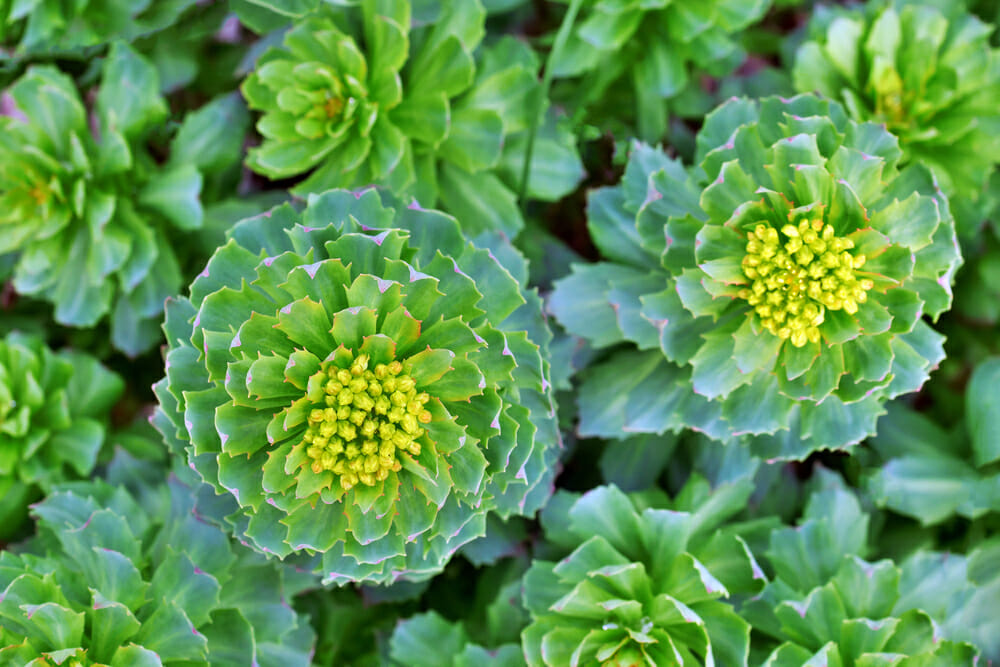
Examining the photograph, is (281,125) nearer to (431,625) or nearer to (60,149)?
(60,149)

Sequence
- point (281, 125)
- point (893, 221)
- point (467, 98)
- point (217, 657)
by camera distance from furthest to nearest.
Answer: point (467, 98), point (281, 125), point (217, 657), point (893, 221)

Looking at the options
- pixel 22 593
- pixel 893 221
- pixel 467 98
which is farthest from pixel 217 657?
pixel 893 221

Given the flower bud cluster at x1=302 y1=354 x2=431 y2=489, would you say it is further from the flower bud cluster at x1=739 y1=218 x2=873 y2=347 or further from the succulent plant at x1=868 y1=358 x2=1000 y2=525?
the succulent plant at x1=868 y1=358 x2=1000 y2=525

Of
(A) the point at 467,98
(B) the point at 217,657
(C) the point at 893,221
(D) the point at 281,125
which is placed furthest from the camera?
(A) the point at 467,98

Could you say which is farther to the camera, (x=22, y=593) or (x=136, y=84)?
(x=136, y=84)

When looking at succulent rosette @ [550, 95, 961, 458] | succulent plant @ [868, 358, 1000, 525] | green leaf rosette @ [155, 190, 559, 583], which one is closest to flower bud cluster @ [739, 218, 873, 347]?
succulent rosette @ [550, 95, 961, 458]

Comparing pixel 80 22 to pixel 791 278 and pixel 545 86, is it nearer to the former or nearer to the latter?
pixel 545 86

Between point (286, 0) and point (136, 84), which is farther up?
point (286, 0)
